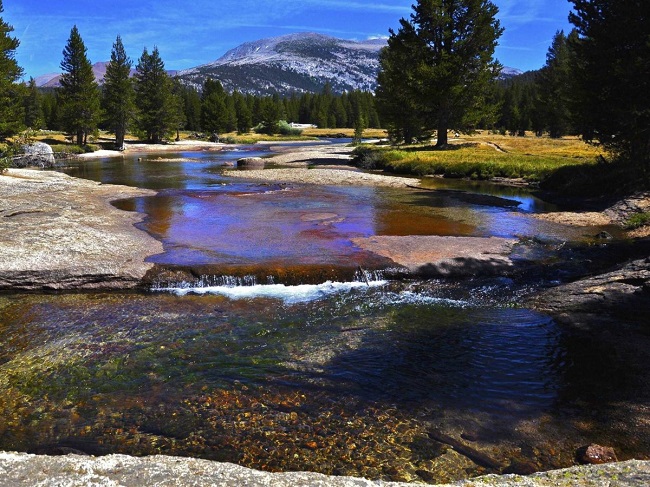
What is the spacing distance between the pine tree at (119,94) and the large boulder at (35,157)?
30.0m

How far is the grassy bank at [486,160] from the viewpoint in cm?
3306

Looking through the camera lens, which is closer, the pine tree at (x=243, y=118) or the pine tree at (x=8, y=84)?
the pine tree at (x=8, y=84)

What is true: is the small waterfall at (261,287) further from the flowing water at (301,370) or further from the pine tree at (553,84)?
the pine tree at (553,84)

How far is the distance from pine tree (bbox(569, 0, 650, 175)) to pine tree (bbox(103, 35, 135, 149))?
67048 millimetres

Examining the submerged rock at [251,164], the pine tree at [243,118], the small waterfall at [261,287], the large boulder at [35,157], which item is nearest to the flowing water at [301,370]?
the small waterfall at [261,287]

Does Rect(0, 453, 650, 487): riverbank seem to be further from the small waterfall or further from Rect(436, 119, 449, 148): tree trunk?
Rect(436, 119, 449, 148): tree trunk

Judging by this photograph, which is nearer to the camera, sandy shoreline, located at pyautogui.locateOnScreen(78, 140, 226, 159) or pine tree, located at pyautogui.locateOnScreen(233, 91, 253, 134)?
sandy shoreline, located at pyautogui.locateOnScreen(78, 140, 226, 159)

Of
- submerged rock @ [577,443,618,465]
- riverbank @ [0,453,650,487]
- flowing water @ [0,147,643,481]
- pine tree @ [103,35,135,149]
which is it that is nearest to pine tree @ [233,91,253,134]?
pine tree @ [103,35,135,149]

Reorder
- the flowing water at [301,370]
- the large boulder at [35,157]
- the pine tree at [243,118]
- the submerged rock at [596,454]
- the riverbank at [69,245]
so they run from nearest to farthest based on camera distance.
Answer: the submerged rock at [596,454], the flowing water at [301,370], the riverbank at [69,245], the large boulder at [35,157], the pine tree at [243,118]

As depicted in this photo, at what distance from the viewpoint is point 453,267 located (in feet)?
41.2

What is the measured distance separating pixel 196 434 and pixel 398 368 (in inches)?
133

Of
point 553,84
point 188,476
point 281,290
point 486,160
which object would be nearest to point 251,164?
point 486,160

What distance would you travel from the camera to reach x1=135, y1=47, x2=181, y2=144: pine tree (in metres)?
82.8

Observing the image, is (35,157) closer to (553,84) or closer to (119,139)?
(119,139)
